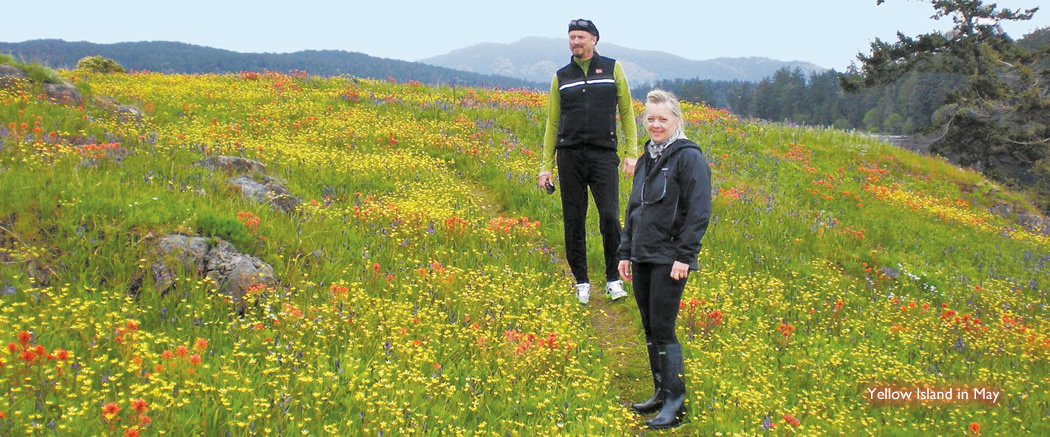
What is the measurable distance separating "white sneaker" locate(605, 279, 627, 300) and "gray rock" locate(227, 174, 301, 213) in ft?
13.1

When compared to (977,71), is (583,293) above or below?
below

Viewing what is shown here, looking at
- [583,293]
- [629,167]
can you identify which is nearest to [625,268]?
[629,167]

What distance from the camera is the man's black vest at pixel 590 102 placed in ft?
19.1

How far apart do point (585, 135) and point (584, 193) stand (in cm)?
69

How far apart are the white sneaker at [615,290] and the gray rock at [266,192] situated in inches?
157

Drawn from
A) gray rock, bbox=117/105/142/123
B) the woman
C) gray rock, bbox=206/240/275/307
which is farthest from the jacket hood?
gray rock, bbox=117/105/142/123

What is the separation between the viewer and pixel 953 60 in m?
31.1

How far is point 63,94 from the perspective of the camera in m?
9.70

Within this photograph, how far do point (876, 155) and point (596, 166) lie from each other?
1467 cm

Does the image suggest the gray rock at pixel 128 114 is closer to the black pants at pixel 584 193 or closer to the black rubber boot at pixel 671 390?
the black pants at pixel 584 193

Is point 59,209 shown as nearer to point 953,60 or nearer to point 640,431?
point 640,431

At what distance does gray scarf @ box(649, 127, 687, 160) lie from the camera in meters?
4.09

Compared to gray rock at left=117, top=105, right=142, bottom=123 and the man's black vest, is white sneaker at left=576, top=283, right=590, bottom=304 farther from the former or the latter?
gray rock at left=117, top=105, right=142, bottom=123

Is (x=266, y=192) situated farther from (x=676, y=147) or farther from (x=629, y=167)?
(x=676, y=147)
